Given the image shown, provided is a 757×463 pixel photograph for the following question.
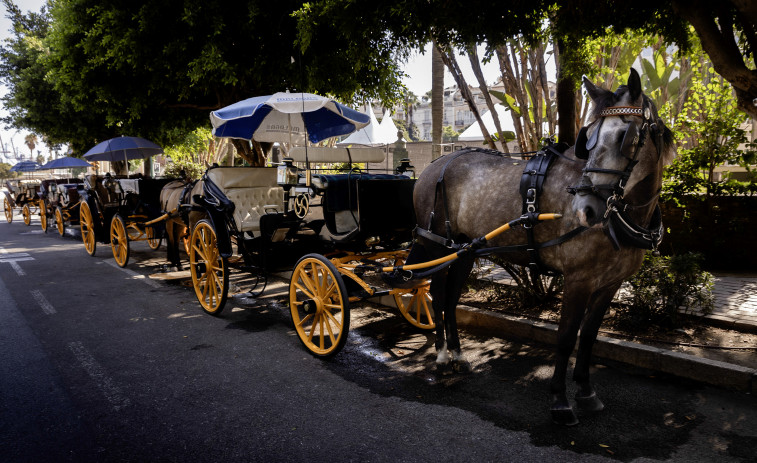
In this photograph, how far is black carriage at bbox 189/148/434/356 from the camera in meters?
5.21

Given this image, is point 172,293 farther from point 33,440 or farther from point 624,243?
point 624,243

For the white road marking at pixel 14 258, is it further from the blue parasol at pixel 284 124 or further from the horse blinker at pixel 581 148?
the horse blinker at pixel 581 148

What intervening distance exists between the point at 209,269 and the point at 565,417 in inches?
190

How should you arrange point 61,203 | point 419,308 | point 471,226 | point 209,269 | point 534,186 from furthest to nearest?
point 61,203 → point 209,269 → point 419,308 → point 471,226 → point 534,186

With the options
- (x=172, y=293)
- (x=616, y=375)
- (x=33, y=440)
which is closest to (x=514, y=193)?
(x=616, y=375)

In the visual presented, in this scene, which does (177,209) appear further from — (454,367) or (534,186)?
(534,186)

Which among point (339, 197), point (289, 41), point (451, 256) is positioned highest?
point (289, 41)

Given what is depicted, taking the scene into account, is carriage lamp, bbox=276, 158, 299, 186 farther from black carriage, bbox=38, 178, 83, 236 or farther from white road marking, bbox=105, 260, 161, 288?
black carriage, bbox=38, 178, 83, 236

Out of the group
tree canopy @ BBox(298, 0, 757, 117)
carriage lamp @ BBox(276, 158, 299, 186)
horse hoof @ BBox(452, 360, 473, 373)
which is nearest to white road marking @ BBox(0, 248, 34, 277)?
carriage lamp @ BBox(276, 158, 299, 186)

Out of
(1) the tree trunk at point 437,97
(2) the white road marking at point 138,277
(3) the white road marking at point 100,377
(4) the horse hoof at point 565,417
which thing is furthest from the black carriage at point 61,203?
(4) the horse hoof at point 565,417

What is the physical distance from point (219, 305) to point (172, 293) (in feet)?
6.15

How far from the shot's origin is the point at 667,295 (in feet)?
17.2

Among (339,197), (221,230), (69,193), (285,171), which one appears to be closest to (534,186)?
(339,197)

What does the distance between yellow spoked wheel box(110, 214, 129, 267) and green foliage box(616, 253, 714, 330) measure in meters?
8.73
